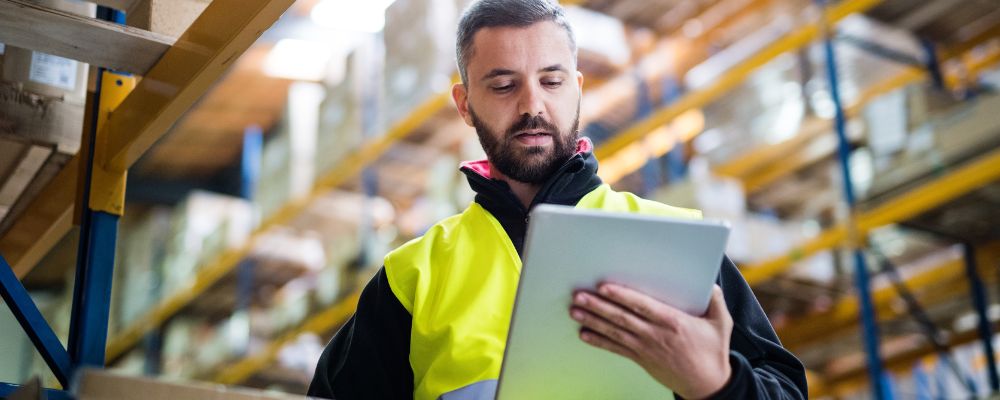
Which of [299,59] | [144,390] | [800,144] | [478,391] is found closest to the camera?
[144,390]

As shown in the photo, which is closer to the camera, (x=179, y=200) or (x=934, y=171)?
(x=934, y=171)

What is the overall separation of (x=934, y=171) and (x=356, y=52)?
516 centimetres

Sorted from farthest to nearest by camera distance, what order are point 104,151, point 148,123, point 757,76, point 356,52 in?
point 356,52, point 757,76, point 104,151, point 148,123

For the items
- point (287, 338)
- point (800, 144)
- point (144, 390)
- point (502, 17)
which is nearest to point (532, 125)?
point (502, 17)

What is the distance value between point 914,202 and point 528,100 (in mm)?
4481

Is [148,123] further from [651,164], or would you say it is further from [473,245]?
[651,164]

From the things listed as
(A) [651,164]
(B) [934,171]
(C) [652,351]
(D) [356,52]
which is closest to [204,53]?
(C) [652,351]

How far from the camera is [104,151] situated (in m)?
2.68

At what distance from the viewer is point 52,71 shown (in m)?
2.82

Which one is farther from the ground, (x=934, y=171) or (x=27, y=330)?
(x=934, y=171)

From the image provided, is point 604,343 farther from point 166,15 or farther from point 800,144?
point 800,144

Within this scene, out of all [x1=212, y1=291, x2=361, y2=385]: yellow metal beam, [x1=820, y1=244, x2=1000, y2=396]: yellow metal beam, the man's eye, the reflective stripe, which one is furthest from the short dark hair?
[x1=212, y1=291, x2=361, y2=385]: yellow metal beam

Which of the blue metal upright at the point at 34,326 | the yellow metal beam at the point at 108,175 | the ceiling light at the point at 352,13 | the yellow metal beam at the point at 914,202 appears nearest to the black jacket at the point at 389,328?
→ the blue metal upright at the point at 34,326

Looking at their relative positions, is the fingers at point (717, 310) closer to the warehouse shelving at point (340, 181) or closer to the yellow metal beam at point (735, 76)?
the warehouse shelving at point (340, 181)
